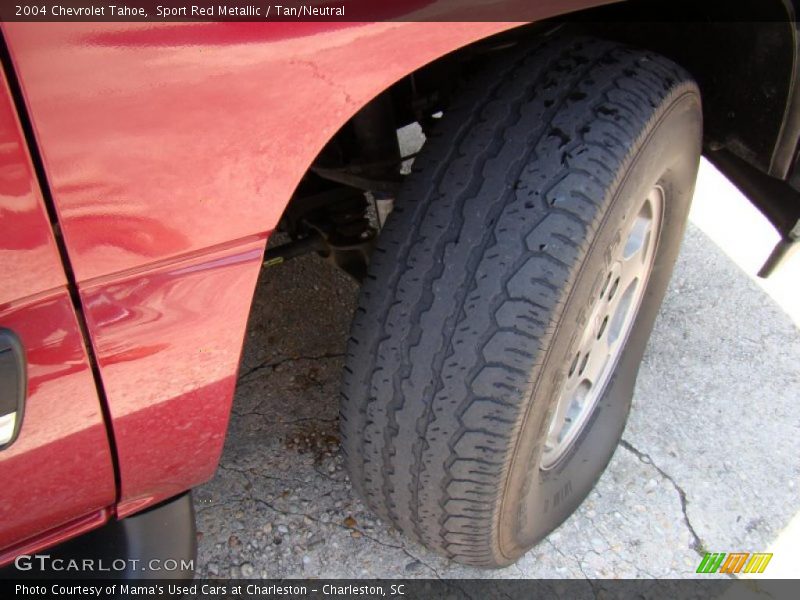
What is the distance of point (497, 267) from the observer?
4.04 ft

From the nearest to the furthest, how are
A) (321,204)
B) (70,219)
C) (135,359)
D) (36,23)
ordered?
(36,23)
(70,219)
(135,359)
(321,204)

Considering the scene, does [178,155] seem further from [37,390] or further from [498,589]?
[498,589]

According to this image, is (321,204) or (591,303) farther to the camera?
(321,204)

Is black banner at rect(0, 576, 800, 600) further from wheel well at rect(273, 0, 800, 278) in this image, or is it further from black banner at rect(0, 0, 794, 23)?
black banner at rect(0, 0, 794, 23)

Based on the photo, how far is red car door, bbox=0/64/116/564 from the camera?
31.6 inches

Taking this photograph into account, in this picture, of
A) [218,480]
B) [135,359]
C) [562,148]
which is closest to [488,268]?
[562,148]

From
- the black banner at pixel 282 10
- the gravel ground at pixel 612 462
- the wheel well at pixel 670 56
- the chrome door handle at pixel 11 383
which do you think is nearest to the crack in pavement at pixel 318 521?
the gravel ground at pixel 612 462

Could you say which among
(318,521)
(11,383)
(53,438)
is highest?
(11,383)

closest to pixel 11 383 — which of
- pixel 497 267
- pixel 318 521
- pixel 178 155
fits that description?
pixel 178 155

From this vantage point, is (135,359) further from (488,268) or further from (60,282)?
(488,268)

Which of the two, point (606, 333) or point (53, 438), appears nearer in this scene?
point (53, 438)

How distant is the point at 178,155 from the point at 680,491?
1746mm

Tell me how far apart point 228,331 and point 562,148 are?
65 centimetres

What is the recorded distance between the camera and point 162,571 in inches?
51.4
